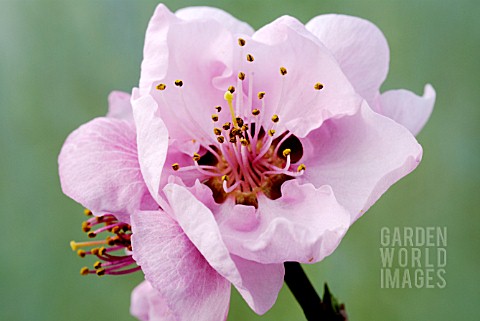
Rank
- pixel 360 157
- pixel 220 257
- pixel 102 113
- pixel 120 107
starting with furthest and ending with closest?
pixel 102 113 → pixel 120 107 → pixel 360 157 → pixel 220 257

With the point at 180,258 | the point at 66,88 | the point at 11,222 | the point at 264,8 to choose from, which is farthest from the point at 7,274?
the point at 180,258

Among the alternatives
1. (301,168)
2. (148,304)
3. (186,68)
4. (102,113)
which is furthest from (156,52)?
(102,113)

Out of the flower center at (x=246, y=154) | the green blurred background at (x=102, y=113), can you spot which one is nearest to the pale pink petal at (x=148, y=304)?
the flower center at (x=246, y=154)

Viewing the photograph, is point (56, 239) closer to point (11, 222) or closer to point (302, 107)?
point (11, 222)

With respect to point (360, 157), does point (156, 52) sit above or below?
above

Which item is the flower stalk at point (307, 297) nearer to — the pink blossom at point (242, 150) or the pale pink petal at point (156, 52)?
the pink blossom at point (242, 150)

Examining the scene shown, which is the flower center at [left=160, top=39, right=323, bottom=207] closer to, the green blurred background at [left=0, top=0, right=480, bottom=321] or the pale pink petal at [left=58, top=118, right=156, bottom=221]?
the pale pink petal at [left=58, top=118, right=156, bottom=221]

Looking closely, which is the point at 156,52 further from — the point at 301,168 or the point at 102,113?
the point at 102,113
